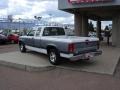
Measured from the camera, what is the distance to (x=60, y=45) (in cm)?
1116

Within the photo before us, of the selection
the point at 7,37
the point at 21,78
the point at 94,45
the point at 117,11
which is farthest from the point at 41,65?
the point at 7,37

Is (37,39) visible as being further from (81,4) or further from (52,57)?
(81,4)

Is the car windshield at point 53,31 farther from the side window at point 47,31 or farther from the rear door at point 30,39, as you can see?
the rear door at point 30,39

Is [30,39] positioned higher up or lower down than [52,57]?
higher up

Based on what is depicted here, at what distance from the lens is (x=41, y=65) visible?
11.4 m

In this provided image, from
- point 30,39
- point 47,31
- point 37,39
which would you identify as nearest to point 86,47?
point 47,31

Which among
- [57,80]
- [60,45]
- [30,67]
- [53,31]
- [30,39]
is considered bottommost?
[57,80]

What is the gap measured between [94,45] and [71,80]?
318 cm

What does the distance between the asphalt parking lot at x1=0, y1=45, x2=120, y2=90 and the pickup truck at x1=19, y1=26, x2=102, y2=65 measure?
2.57 ft

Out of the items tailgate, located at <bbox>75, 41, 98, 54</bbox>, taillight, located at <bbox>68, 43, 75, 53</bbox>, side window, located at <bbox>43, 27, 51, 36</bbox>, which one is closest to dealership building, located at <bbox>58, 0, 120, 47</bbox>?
side window, located at <bbox>43, 27, 51, 36</bbox>

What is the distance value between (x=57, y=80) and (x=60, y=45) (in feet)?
7.74

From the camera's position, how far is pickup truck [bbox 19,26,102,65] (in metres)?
10.7

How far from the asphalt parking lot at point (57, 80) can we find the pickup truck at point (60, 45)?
2.57 ft

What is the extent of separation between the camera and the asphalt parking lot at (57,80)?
8.17m
